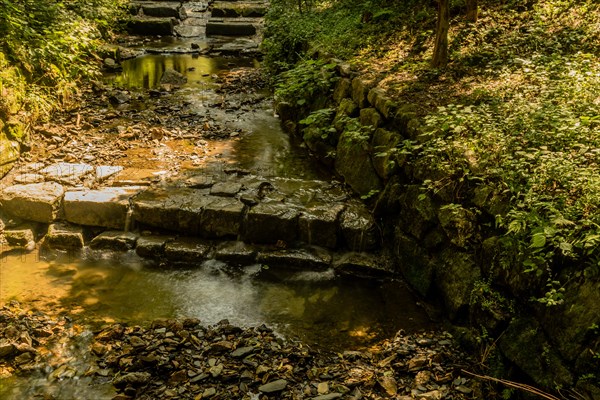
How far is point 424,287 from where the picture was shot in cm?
560

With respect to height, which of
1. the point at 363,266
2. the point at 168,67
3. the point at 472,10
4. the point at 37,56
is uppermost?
the point at 472,10

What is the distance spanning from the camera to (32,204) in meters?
6.65

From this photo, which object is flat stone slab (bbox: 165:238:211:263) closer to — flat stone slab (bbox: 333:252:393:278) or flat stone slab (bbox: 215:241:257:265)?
flat stone slab (bbox: 215:241:257:265)

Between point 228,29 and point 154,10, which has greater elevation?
point 154,10

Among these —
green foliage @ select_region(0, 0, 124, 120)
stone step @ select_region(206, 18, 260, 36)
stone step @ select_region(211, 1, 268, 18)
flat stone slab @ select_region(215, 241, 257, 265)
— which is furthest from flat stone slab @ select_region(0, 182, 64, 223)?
stone step @ select_region(211, 1, 268, 18)

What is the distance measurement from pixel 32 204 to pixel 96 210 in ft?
2.88

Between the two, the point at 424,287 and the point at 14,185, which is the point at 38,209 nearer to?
the point at 14,185

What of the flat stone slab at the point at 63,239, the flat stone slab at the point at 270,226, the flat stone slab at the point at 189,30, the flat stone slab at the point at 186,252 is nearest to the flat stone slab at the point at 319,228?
the flat stone slab at the point at 270,226

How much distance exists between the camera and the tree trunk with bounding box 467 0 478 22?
8.77 m

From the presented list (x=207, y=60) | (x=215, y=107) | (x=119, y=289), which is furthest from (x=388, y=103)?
(x=207, y=60)

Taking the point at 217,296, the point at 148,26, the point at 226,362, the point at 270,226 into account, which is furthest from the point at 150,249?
the point at 148,26

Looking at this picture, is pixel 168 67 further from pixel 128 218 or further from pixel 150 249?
pixel 150 249

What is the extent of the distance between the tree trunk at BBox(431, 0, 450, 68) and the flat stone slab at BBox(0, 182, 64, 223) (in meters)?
6.34

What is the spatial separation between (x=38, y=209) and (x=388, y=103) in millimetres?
5255
